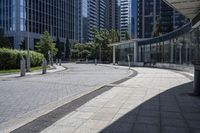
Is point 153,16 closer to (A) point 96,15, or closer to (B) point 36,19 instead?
(A) point 96,15

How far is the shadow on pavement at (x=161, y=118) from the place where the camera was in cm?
685

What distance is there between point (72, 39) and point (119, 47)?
181ft

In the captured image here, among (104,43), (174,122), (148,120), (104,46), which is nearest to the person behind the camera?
(174,122)

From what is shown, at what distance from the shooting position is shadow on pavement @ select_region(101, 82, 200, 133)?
6.85 m

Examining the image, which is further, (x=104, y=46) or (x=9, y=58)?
(x=104, y=46)

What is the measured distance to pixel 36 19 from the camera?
98875 mm

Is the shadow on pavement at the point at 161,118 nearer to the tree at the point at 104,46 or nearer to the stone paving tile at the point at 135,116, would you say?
the stone paving tile at the point at 135,116

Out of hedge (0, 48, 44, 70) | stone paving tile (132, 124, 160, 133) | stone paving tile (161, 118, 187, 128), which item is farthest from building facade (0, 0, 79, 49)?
stone paving tile (132, 124, 160, 133)

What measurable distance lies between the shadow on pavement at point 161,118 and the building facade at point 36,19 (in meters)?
69.9

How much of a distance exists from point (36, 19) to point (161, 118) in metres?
94.6

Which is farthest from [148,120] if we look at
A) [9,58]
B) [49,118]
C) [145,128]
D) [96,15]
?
Answer: [96,15]

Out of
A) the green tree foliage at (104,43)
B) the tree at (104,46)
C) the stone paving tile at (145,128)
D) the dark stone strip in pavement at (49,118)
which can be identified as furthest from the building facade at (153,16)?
the stone paving tile at (145,128)

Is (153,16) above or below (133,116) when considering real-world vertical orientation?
above

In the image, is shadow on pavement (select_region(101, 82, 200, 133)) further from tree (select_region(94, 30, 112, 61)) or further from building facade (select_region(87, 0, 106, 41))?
building facade (select_region(87, 0, 106, 41))
